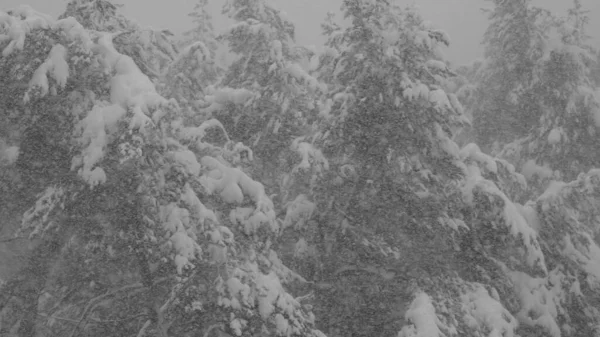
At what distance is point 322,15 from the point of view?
134m

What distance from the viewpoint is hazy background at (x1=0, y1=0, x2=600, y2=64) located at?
81812 millimetres

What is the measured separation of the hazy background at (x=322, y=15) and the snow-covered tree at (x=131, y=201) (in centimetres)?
6324

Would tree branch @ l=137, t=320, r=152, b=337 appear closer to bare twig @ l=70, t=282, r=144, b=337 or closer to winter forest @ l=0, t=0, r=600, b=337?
winter forest @ l=0, t=0, r=600, b=337

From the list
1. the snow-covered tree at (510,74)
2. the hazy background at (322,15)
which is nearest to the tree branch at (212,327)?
the snow-covered tree at (510,74)

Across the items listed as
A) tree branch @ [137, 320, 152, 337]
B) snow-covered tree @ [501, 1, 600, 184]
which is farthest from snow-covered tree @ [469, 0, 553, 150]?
tree branch @ [137, 320, 152, 337]

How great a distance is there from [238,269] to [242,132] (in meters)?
4.15

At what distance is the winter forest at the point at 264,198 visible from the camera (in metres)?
6.22

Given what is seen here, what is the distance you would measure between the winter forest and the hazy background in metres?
60.0

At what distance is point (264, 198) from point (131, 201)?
1751 millimetres

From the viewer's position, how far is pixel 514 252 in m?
8.48

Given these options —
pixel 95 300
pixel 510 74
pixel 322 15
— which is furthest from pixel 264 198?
pixel 322 15

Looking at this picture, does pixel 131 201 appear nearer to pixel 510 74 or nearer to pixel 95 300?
pixel 95 300

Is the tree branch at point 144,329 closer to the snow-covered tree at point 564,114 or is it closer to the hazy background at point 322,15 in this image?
the snow-covered tree at point 564,114

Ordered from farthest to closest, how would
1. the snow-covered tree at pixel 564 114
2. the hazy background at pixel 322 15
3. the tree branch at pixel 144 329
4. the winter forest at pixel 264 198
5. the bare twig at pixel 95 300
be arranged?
the hazy background at pixel 322 15 → the snow-covered tree at pixel 564 114 → the bare twig at pixel 95 300 → the tree branch at pixel 144 329 → the winter forest at pixel 264 198
